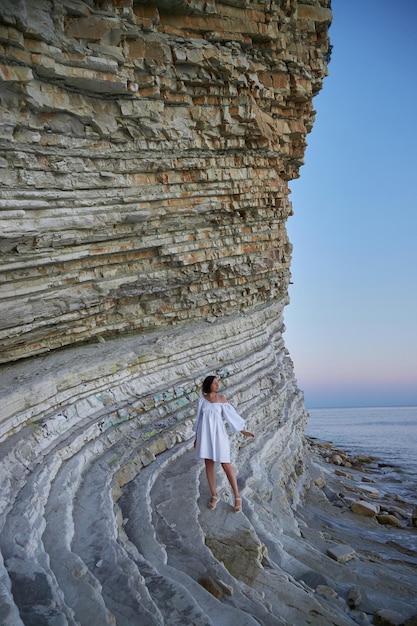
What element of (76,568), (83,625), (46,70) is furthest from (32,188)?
(83,625)

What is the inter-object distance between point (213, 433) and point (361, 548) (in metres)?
2.76

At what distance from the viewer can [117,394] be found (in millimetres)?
6621

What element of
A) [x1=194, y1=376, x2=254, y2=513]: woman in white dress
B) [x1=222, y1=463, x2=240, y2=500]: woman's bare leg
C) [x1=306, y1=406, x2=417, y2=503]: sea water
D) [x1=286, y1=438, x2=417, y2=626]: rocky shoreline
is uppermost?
[x1=194, y1=376, x2=254, y2=513]: woman in white dress

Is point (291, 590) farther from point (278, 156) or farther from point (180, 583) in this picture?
point (278, 156)

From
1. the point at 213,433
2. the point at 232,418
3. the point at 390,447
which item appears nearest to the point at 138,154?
the point at 232,418

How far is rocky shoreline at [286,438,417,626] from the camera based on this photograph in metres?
4.34

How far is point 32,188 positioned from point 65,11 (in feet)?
6.77

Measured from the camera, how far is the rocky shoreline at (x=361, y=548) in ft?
14.2

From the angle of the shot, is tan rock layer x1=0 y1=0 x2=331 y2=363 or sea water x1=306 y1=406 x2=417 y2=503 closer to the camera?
tan rock layer x1=0 y1=0 x2=331 y2=363

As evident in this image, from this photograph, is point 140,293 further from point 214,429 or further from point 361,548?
point 361,548

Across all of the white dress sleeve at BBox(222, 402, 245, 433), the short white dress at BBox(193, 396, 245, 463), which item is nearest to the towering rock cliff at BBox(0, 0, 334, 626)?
the short white dress at BBox(193, 396, 245, 463)

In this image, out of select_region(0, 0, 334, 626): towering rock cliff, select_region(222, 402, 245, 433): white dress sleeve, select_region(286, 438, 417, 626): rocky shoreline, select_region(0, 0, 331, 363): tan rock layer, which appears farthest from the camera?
select_region(0, 0, 331, 363): tan rock layer

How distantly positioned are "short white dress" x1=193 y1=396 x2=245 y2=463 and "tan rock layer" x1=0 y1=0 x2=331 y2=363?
2762mm

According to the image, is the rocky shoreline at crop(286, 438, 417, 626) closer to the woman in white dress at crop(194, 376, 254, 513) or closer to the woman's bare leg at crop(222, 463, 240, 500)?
the woman's bare leg at crop(222, 463, 240, 500)
